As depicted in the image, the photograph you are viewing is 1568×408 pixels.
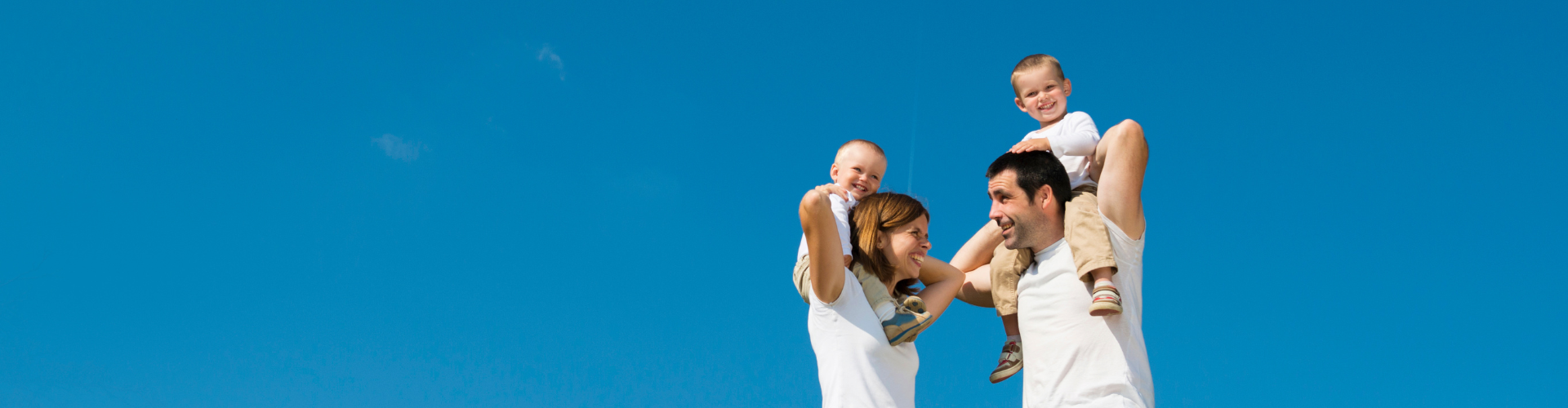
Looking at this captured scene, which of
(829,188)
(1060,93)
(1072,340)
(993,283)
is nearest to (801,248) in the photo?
(829,188)

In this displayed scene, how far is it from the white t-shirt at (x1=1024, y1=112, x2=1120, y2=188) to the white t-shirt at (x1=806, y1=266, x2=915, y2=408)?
5.23ft

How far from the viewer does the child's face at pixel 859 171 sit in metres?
7.75

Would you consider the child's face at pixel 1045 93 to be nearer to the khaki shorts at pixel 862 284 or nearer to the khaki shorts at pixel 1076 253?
the khaki shorts at pixel 1076 253

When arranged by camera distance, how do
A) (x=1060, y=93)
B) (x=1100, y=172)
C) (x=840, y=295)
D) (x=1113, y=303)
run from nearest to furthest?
(x=1113, y=303), (x=840, y=295), (x=1100, y=172), (x=1060, y=93)

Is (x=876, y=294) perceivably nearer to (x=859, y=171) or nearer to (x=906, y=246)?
(x=906, y=246)

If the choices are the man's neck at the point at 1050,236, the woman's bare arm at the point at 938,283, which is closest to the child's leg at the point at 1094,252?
the man's neck at the point at 1050,236

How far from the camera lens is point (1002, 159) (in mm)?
6660

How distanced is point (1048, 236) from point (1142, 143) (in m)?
0.76

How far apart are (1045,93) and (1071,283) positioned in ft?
6.95

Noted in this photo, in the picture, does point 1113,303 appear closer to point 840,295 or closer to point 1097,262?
point 1097,262

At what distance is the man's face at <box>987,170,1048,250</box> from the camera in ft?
20.6

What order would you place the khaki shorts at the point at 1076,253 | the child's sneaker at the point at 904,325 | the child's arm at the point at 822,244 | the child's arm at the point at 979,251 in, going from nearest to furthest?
the child's arm at the point at 822,244 → the khaki shorts at the point at 1076,253 → the child's sneaker at the point at 904,325 → the child's arm at the point at 979,251

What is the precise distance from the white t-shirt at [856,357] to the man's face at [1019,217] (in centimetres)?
91

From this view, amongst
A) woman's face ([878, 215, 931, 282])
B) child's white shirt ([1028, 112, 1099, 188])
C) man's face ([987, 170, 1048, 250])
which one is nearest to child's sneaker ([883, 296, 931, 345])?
woman's face ([878, 215, 931, 282])
